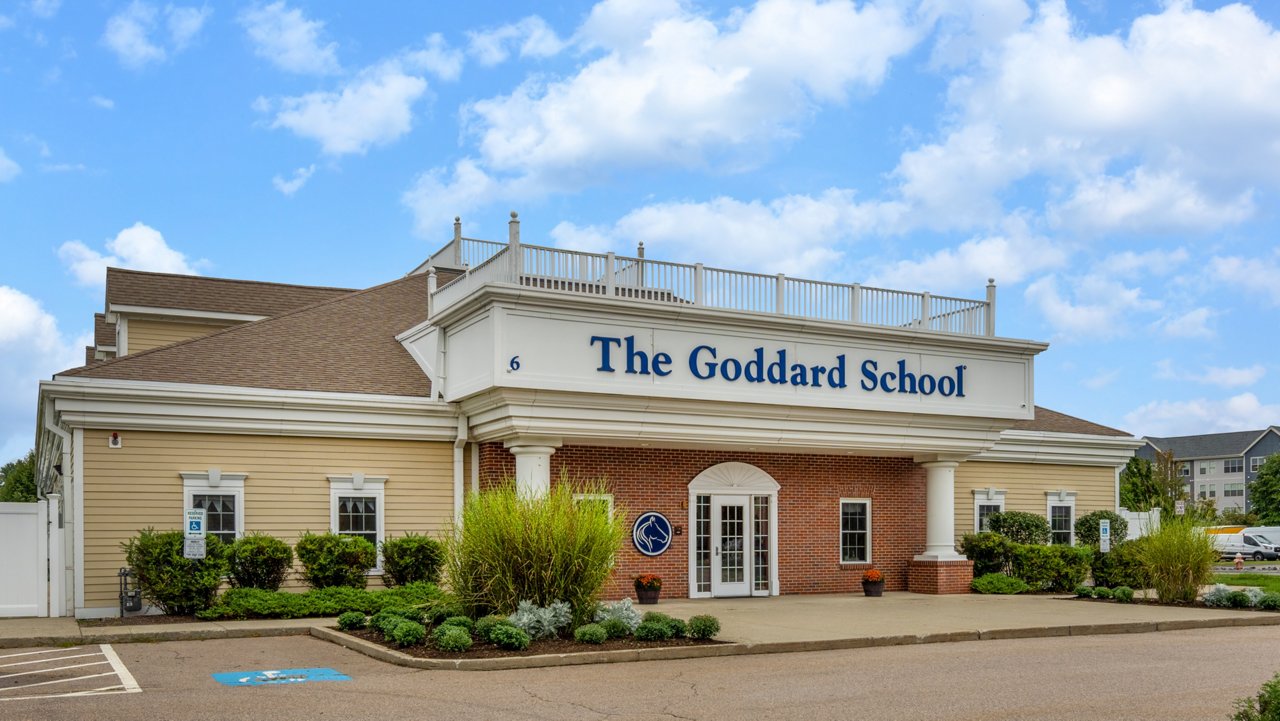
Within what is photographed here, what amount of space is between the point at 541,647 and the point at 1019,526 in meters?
16.3

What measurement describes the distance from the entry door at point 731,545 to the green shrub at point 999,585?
5228 mm

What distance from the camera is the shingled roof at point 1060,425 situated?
3025cm

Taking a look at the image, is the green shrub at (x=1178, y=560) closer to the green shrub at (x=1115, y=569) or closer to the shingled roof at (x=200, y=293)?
the green shrub at (x=1115, y=569)

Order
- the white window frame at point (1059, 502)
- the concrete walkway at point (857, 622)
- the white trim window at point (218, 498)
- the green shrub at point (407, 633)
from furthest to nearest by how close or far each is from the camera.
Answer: the white window frame at point (1059, 502), the white trim window at point (218, 498), the concrete walkway at point (857, 622), the green shrub at point (407, 633)

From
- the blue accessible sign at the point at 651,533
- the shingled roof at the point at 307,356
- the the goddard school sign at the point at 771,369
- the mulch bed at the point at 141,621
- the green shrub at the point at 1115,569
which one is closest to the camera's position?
the mulch bed at the point at 141,621

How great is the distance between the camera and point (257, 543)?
1980 centimetres

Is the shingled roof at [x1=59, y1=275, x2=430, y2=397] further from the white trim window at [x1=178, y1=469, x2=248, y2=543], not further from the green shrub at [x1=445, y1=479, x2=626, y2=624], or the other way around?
the green shrub at [x1=445, y1=479, x2=626, y2=624]

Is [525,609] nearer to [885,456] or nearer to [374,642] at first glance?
[374,642]

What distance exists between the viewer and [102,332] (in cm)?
3067

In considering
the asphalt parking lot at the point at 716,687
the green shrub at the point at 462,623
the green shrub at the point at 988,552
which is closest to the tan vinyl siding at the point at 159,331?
the asphalt parking lot at the point at 716,687

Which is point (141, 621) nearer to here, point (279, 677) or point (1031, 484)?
point (279, 677)

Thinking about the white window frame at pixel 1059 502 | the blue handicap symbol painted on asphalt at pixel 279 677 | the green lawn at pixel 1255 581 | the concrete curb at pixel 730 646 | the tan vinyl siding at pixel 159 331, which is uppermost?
the tan vinyl siding at pixel 159 331

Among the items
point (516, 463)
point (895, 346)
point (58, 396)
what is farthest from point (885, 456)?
point (58, 396)

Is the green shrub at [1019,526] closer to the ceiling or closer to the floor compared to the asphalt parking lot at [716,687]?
closer to the ceiling
